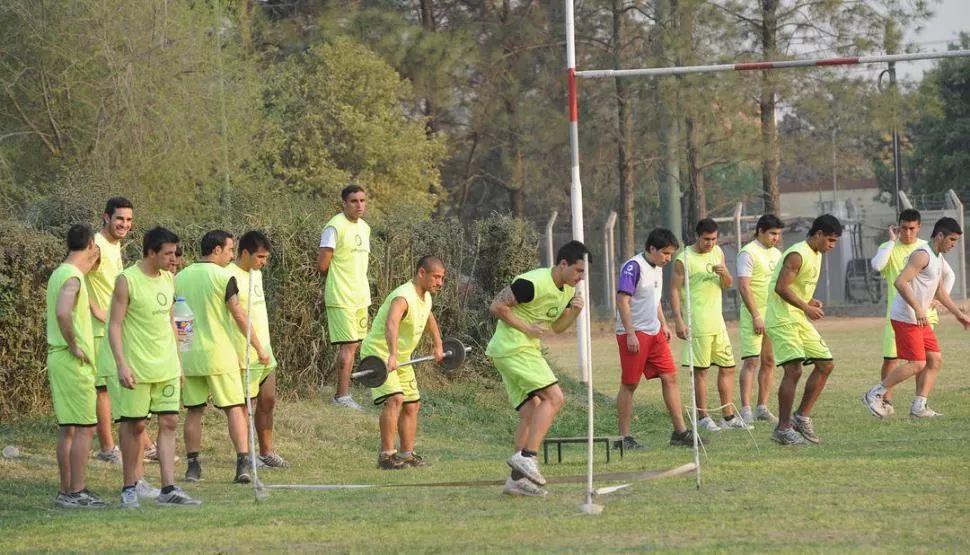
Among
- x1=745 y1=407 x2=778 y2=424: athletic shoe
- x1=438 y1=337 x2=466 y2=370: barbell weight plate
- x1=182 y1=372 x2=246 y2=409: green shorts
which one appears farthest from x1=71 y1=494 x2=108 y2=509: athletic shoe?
x1=745 y1=407 x2=778 y2=424: athletic shoe

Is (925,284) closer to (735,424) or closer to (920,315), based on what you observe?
(920,315)

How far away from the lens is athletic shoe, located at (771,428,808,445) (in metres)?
12.1

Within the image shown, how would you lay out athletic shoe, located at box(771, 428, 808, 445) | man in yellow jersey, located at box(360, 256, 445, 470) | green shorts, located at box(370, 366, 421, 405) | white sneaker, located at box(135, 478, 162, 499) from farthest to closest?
athletic shoe, located at box(771, 428, 808, 445) → green shorts, located at box(370, 366, 421, 405) → man in yellow jersey, located at box(360, 256, 445, 470) → white sneaker, located at box(135, 478, 162, 499)

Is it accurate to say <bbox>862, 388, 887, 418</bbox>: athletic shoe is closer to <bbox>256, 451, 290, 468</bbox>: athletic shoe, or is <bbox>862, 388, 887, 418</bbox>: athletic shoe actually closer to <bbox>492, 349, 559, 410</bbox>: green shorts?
<bbox>492, 349, 559, 410</bbox>: green shorts

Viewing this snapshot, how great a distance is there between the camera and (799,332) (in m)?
12.2

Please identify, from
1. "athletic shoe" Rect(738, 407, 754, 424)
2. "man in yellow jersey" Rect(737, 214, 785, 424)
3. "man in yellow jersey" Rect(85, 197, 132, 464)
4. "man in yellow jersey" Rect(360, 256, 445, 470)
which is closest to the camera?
"man in yellow jersey" Rect(85, 197, 132, 464)

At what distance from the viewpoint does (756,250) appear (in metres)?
14.0

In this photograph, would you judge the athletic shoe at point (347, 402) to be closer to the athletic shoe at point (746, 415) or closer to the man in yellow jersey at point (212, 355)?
the man in yellow jersey at point (212, 355)

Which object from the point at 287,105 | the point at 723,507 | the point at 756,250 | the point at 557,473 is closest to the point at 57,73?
the point at 287,105

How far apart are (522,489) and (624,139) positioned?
1180 inches

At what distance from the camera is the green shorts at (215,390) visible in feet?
35.4

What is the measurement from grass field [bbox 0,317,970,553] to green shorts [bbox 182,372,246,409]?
626 millimetres

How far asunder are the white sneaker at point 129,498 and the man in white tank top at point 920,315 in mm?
7399

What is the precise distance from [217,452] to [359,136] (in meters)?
27.1
